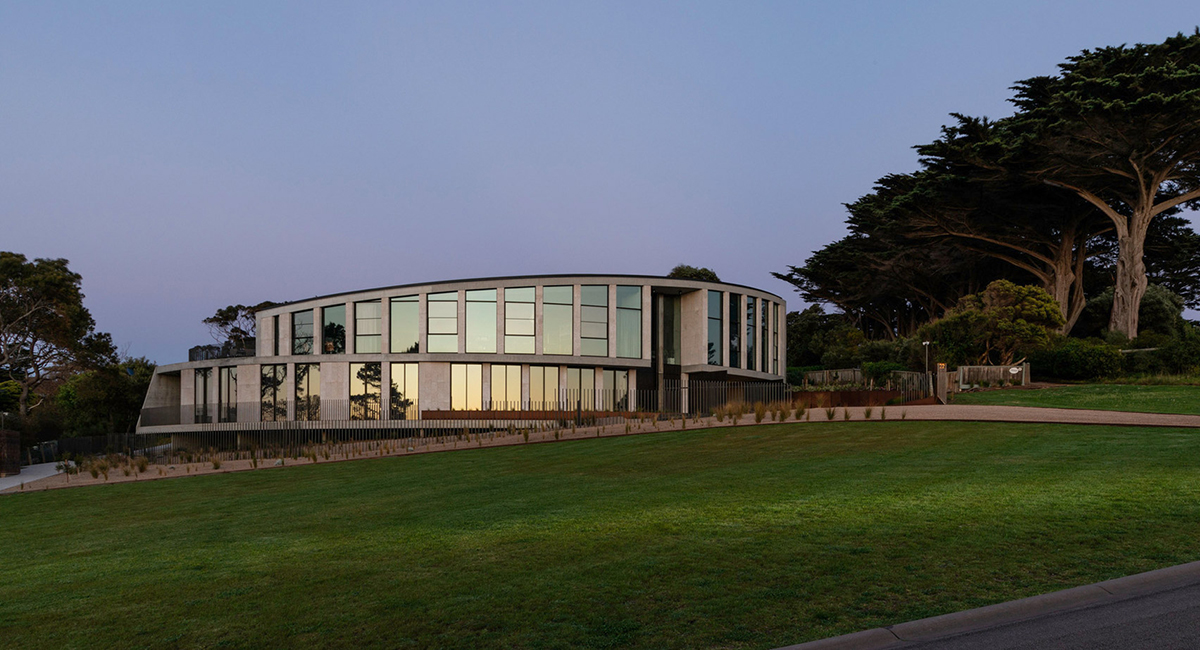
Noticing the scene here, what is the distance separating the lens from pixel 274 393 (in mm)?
44219

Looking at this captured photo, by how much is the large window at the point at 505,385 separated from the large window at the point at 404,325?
465 cm

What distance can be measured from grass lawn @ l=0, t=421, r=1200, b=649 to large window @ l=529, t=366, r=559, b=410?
24.6 metres

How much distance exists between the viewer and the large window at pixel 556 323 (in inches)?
1578

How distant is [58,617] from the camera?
21.4 ft

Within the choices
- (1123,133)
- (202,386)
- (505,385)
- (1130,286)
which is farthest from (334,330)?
(1130,286)

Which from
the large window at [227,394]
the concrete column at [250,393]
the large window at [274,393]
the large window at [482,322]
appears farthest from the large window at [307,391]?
the large window at [482,322]

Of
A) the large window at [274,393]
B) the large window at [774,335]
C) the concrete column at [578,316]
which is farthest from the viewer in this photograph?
the large window at [774,335]

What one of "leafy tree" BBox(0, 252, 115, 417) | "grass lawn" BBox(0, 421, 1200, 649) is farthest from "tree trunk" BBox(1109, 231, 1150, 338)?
"leafy tree" BBox(0, 252, 115, 417)

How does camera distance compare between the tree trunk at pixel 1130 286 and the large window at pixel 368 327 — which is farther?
the tree trunk at pixel 1130 286

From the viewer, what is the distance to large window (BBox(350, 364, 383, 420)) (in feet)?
134

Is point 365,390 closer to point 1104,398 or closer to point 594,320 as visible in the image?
point 594,320

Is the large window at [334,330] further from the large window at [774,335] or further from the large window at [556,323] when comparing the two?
the large window at [774,335]

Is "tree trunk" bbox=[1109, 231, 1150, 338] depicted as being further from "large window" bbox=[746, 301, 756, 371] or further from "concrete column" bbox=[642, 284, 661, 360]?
"concrete column" bbox=[642, 284, 661, 360]

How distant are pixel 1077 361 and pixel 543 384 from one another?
27618 millimetres
